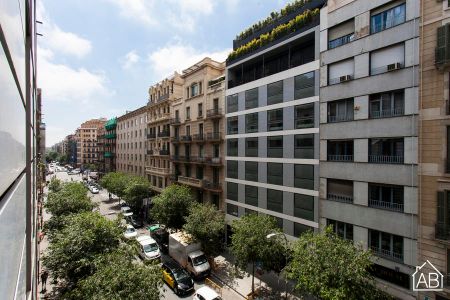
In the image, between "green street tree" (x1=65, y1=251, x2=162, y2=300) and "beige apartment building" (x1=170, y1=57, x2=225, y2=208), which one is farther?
"beige apartment building" (x1=170, y1=57, x2=225, y2=208)

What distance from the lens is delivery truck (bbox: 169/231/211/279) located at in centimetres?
2166

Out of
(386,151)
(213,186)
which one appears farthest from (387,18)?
(213,186)

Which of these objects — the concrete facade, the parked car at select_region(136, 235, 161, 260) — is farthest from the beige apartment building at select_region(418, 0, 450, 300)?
the parked car at select_region(136, 235, 161, 260)

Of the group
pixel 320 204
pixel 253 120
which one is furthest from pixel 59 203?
pixel 320 204

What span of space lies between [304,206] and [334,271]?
8251mm

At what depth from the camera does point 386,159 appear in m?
16.2

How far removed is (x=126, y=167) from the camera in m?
56.9

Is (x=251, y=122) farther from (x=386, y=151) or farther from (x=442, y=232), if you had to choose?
(x=442, y=232)

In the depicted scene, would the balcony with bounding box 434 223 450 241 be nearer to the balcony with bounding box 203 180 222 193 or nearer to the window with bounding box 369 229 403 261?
the window with bounding box 369 229 403 261

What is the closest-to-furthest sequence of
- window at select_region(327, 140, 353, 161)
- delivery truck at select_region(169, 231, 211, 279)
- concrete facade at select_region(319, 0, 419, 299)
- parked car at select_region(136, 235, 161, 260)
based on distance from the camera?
1. concrete facade at select_region(319, 0, 419, 299)
2. window at select_region(327, 140, 353, 161)
3. delivery truck at select_region(169, 231, 211, 279)
4. parked car at select_region(136, 235, 161, 260)

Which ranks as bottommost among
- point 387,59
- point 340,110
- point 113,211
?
point 113,211

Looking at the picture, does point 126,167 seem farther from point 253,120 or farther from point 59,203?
point 253,120

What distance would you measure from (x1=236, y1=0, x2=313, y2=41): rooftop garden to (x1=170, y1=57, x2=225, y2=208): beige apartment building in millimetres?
5928

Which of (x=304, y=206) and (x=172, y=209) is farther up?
(x=304, y=206)
